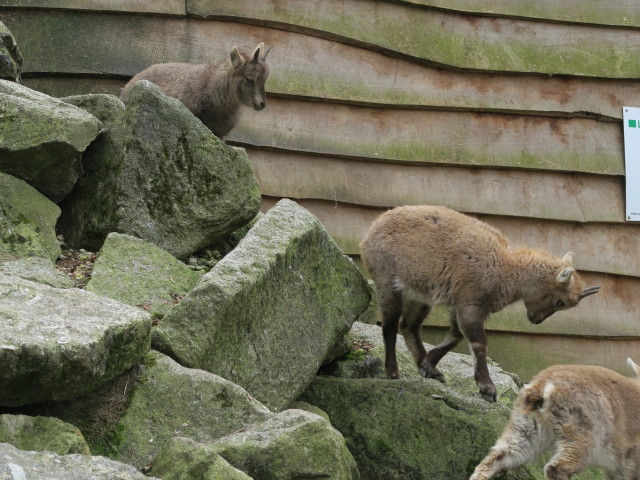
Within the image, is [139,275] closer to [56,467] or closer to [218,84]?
[56,467]

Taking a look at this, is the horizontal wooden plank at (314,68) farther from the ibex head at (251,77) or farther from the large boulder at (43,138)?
the large boulder at (43,138)

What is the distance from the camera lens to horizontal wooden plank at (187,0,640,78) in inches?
341

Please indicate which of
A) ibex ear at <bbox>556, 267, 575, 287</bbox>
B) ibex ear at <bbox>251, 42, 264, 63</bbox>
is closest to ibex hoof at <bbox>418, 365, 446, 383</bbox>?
ibex ear at <bbox>556, 267, 575, 287</bbox>

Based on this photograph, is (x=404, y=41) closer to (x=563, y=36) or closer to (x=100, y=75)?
(x=563, y=36)

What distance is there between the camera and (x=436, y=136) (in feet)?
29.4

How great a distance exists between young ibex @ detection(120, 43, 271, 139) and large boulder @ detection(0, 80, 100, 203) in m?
1.51

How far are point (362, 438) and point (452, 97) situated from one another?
13.1 ft

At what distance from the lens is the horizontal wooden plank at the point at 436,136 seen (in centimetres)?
873

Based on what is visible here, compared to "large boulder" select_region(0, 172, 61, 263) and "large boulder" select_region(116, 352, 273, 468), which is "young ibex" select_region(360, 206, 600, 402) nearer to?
"large boulder" select_region(116, 352, 273, 468)

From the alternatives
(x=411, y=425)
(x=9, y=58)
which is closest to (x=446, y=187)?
(x=411, y=425)

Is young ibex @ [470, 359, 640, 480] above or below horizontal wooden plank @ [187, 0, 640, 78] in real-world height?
below

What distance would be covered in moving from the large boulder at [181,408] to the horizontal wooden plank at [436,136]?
3.79m

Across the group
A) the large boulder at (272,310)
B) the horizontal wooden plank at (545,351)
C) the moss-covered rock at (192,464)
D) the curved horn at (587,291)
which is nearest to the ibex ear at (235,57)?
the large boulder at (272,310)

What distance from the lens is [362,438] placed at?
621 cm
